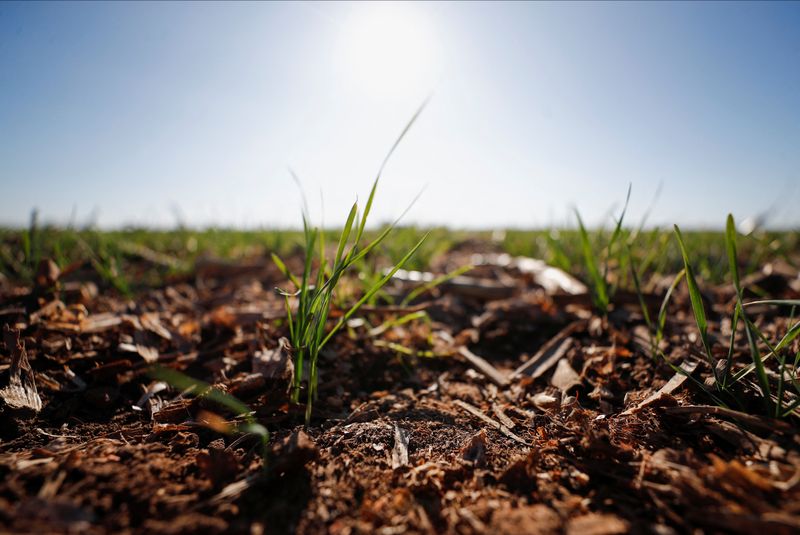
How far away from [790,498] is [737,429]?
0.25 metres

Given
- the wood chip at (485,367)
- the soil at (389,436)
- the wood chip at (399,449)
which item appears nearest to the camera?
the soil at (389,436)

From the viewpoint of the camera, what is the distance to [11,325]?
4.77 feet

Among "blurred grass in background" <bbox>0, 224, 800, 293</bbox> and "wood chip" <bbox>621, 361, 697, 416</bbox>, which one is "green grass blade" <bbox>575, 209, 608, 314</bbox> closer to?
"blurred grass in background" <bbox>0, 224, 800, 293</bbox>

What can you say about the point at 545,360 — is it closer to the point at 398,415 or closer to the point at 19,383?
the point at 398,415

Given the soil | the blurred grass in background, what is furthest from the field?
the blurred grass in background

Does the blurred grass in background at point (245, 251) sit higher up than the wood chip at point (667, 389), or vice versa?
the blurred grass in background at point (245, 251)

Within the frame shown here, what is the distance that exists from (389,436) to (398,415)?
0.48 ft

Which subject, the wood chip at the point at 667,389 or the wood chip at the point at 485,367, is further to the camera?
the wood chip at the point at 485,367

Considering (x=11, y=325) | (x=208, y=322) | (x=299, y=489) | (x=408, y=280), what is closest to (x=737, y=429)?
(x=299, y=489)

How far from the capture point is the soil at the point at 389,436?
0.71 meters

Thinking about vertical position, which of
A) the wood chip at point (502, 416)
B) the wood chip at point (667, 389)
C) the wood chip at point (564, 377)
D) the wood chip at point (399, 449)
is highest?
the wood chip at point (667, 389)

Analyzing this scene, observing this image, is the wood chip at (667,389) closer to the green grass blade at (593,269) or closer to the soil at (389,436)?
the soil at (389,436)

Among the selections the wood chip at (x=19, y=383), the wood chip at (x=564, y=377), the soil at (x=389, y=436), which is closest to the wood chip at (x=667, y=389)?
the soil at (x=389, y=436)

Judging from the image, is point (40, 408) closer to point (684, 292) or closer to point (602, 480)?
point (602, 480)
